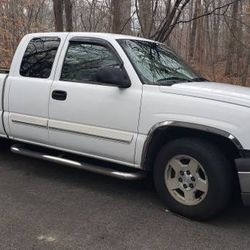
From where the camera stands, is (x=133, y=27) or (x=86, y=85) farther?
(x=133, y=27)

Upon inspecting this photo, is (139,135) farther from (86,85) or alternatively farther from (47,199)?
(47,199)

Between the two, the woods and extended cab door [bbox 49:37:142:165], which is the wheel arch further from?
the woods

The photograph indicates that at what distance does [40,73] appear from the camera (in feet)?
18.9

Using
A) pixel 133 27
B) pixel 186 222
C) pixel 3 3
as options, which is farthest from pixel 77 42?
pixel 3 3

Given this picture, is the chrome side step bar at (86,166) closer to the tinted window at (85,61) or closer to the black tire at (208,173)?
the black tire at (208,173)

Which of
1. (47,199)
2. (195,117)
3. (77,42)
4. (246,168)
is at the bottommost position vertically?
(47,199)

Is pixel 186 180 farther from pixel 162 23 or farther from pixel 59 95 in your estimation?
pixel 162 23

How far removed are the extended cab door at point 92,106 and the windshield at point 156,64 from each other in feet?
0.43

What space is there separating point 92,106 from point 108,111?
0.24 metres

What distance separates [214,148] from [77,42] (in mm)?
2212

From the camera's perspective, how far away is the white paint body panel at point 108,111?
4258mm

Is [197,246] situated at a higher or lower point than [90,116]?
lower

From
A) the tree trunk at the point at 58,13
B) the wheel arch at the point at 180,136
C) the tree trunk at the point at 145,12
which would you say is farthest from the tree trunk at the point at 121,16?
the wheel arch at the point at 180,136

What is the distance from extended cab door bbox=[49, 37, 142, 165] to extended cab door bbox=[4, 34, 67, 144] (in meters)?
0.15
